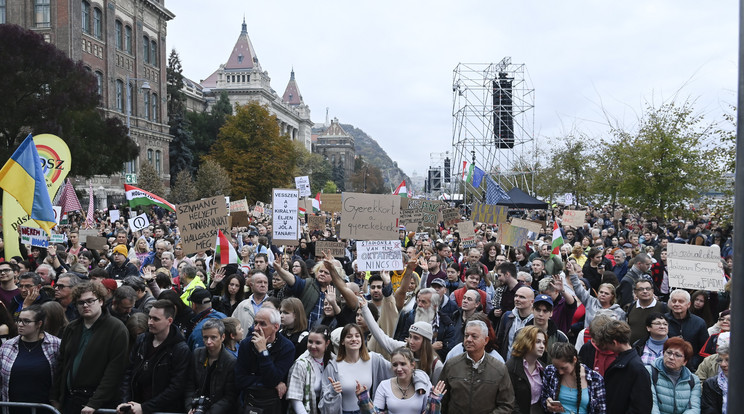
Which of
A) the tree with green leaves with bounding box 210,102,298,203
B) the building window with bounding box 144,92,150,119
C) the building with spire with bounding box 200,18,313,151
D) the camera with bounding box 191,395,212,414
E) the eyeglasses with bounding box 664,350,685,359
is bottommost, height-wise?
the camera with bounding box 191,395,212,414

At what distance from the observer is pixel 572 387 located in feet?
15.6

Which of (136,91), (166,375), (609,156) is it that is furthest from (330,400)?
(136,91)

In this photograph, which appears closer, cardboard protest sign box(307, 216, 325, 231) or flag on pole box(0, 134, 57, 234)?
flag on pole box(0, 134, 57, 234)

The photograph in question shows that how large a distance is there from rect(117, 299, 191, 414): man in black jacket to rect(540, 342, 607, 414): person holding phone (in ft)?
9.60

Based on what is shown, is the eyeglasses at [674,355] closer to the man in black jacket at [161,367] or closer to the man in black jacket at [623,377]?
the man in black jacket at [623,377]

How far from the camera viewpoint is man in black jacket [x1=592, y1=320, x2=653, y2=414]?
477cm

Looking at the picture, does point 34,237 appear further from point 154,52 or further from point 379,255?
point 154,52

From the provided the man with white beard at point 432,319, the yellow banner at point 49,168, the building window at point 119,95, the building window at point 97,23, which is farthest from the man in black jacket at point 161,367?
the building window at point 119,95

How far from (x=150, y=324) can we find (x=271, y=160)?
180ft

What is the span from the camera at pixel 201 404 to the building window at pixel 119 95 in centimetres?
4673

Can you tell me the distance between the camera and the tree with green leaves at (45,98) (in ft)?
97.6

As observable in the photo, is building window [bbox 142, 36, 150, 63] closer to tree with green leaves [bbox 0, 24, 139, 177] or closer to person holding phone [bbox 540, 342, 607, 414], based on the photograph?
tree with green leaves [bbox 0, 24, 139, 177]

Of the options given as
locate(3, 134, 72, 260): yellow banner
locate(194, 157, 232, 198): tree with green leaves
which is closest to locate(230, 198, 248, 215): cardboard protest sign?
locate(3, 134, 72, 260): yellow banner

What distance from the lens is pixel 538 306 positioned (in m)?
5.78
